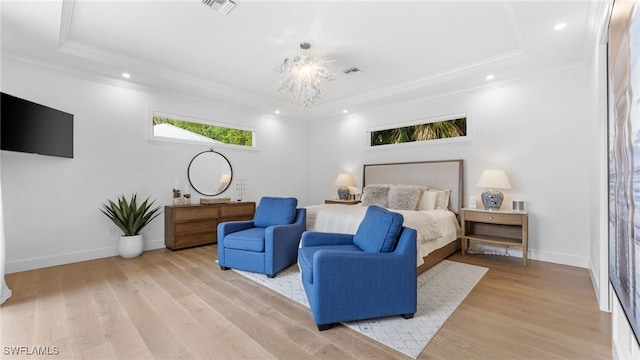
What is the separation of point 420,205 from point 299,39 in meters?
2.99

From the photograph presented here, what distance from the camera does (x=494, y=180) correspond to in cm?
387

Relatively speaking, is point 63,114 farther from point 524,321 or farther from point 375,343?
point 524,321

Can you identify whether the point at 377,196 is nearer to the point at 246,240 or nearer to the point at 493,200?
the point at 493,200

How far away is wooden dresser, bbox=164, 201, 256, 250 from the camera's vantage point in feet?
14.3

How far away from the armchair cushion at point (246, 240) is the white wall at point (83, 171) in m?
1.93

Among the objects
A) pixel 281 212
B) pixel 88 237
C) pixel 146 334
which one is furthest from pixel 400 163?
pixel 88 237

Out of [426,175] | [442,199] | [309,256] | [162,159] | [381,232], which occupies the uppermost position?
[162,159]

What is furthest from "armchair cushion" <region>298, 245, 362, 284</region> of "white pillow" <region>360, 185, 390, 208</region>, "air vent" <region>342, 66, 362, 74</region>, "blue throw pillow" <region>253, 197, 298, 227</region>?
"air vent" <region>342, 66, 362, 74</region>

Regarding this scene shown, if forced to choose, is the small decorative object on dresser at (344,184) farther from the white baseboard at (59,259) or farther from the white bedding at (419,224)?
the white baseboard at (59,259)

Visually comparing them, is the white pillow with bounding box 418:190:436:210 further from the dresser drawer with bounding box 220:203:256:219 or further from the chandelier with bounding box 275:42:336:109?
the dresser drawer with bounding box 220:203:256:219

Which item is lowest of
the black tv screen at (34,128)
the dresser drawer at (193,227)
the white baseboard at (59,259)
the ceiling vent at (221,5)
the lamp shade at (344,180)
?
the white baseboard at (59,259)

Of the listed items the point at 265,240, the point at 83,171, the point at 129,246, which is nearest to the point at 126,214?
the point at 129,246

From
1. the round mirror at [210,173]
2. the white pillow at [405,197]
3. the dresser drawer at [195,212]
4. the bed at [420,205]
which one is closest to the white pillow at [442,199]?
the bed at [420,205]

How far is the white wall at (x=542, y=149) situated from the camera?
357cm
